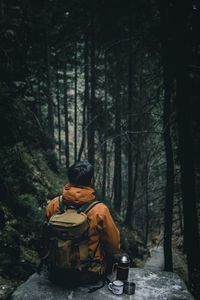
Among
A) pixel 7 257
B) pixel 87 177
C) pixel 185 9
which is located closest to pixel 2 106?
pixel 7 257

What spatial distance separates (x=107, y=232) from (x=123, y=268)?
2.21 feet

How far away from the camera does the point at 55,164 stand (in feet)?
60.8

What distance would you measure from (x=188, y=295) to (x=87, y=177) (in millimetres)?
2279

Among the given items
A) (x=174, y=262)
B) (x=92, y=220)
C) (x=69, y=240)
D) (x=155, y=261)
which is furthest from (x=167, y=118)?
(x=155, y=261)

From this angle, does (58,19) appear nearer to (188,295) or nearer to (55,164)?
(55,164)

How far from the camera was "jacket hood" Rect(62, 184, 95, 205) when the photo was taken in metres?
5.00

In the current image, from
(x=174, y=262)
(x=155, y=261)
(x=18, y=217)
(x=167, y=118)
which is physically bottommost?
(x=155, y=261)

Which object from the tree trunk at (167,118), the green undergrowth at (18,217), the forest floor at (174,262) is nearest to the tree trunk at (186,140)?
the tree trunk at (167,118)

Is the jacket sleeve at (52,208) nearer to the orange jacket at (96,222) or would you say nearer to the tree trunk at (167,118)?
the orange jacket at (96,222)

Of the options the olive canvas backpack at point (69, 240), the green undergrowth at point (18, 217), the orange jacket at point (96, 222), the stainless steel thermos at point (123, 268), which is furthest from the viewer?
the green undergrowth at point (18, 217)

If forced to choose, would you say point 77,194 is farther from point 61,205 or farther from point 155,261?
point 155,261

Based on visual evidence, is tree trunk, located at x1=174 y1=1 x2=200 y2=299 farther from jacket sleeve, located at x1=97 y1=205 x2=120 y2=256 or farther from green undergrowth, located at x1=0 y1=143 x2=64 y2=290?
green undergrowth, located at x1=0 y1=143 x2=64 y2=290

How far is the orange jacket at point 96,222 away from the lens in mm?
4957

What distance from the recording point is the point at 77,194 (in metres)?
4.99
